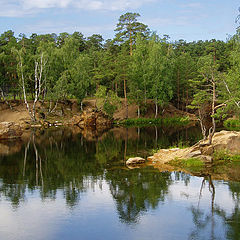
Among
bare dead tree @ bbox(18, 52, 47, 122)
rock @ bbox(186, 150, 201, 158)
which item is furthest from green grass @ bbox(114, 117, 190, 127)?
rock @ bbox(186, 150, 201, 158)

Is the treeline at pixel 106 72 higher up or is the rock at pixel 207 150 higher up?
the treeline at pixel 106 72

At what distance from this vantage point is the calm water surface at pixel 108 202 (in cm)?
1312

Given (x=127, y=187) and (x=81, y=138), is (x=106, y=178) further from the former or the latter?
(x=81, y=138)

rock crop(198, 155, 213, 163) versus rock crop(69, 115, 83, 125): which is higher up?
rock crop(69, 115, 83, 125)

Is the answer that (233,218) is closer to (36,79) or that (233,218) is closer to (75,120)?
(36,79)

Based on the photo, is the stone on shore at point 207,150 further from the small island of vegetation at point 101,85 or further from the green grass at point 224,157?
the small island of vegetation at point 101,85

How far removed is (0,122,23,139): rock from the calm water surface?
13.7 metres

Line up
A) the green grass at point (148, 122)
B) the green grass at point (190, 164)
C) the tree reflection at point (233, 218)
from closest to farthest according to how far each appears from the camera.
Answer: the tree reflection at point (233, 218), the green grass at point (190, 164), the green grass at point (148, 122)

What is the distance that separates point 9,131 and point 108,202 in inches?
1123

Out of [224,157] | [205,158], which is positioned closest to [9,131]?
[205,158]

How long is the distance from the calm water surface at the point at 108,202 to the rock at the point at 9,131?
45.0 feet

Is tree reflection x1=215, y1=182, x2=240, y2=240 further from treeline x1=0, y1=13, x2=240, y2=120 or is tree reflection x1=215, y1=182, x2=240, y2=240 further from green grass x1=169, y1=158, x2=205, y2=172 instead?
treeline x1=0, y1=13, x2=240, y2=120

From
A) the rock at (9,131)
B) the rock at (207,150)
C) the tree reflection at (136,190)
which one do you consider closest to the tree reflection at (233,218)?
the tree reflection at (136,190)

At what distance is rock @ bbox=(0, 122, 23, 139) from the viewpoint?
134 ft
